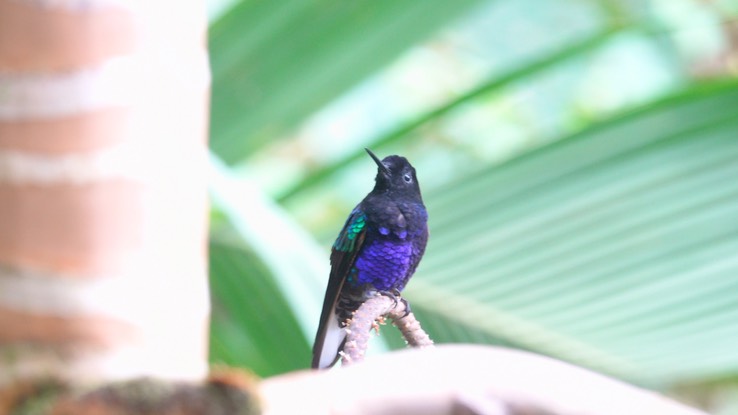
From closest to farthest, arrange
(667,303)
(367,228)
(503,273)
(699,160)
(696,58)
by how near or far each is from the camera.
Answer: (367,228) < (503,273) < (667,303) < (699,160) < (696,58)

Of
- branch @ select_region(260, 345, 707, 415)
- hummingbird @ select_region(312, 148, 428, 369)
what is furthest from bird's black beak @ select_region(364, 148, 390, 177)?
branch @ select_region(260, 345, 707, 415)

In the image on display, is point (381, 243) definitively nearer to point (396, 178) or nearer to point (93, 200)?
point (396, 178)

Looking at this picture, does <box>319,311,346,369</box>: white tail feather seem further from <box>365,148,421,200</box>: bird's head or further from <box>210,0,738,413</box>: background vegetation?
<box>210,0,738,413</box>: background vegetation

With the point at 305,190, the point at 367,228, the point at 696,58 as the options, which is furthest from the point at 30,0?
the point at 696,58

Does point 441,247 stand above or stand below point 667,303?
below

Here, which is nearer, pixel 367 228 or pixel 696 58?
pixel 367 228

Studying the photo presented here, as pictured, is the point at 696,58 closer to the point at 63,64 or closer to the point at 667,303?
the point at 667,303

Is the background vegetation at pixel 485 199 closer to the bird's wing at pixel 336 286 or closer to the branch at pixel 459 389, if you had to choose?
the bird's wing at pixel 336 286
